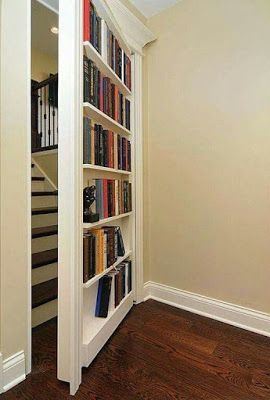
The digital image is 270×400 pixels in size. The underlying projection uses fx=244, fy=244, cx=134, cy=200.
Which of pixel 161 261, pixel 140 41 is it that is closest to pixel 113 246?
pixel 161 261

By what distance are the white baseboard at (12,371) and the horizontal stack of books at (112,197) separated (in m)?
0.90

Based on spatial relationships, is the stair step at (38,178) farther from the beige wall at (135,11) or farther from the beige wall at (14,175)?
the beige wall at (135,11)

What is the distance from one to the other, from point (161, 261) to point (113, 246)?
0.74 metres

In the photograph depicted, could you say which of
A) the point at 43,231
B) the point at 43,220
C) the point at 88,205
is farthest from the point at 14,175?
the point at 43,220

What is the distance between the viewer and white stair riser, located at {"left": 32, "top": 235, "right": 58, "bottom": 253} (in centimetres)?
223

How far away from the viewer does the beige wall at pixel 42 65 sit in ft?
12.4

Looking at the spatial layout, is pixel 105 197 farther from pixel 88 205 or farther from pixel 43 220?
pixel 43 220

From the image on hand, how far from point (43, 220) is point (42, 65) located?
2.78 metres

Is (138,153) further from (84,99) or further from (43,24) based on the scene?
(43,24)

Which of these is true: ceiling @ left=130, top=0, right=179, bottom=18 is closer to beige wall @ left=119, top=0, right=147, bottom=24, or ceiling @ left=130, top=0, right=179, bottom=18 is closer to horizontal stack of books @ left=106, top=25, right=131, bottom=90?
beige wall @ left=119, top=0, right=147, bottom=24

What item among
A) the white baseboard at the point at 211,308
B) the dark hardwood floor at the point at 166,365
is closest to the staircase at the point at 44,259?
the dark hardwood floor at the point at 166,365

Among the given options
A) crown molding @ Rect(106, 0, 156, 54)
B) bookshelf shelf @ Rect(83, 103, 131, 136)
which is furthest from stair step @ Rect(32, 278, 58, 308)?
crown molding @ Rect(106, 0, 156, 54)

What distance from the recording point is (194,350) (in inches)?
63.5

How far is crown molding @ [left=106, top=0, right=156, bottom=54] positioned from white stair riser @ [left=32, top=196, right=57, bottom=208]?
1.79 m
